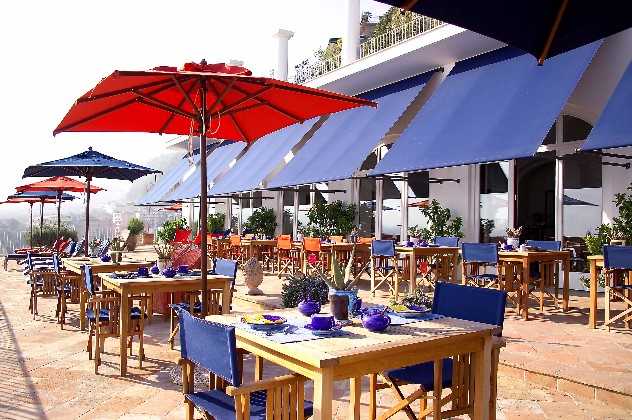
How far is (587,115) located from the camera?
913 centimetres

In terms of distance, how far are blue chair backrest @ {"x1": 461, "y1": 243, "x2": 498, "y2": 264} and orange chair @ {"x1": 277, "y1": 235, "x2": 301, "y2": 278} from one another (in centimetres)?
456

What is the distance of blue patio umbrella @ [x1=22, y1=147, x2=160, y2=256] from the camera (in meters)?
8.08

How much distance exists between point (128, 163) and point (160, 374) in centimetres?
453

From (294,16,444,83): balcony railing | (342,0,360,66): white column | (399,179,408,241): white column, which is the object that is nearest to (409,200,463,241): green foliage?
(399,179,408,241): white column

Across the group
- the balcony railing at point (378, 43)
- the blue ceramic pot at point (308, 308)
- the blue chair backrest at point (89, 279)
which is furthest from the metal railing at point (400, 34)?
the blue ceramic pot at point (308, 308)

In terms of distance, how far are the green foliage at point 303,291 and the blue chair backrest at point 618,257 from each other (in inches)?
120

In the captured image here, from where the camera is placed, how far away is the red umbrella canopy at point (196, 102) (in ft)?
13.0

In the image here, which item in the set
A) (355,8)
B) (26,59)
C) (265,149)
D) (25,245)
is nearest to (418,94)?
(355,8)

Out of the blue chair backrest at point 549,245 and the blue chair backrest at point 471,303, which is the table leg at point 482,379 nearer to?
the blue chair backrest at point 471,303

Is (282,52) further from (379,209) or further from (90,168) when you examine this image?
(90,168)

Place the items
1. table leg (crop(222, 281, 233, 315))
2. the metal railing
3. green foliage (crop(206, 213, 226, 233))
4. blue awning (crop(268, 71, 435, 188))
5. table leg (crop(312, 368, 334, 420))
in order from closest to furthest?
table leg (crop(312, 368, 334, 420)) → table leg (crop(222, 281, 233, 315)) → blue awning (crop(268, 71, 435, 188)) → the metal railing → green foliage (crop(206, 213, 226, 233))

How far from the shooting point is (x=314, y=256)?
36.8 feet

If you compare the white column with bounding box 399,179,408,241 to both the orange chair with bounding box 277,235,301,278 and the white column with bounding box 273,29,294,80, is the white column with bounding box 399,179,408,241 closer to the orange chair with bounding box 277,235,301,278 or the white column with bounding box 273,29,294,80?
the orange chair with bounding box 277,235,301,278

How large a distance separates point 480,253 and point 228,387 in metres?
5.24
